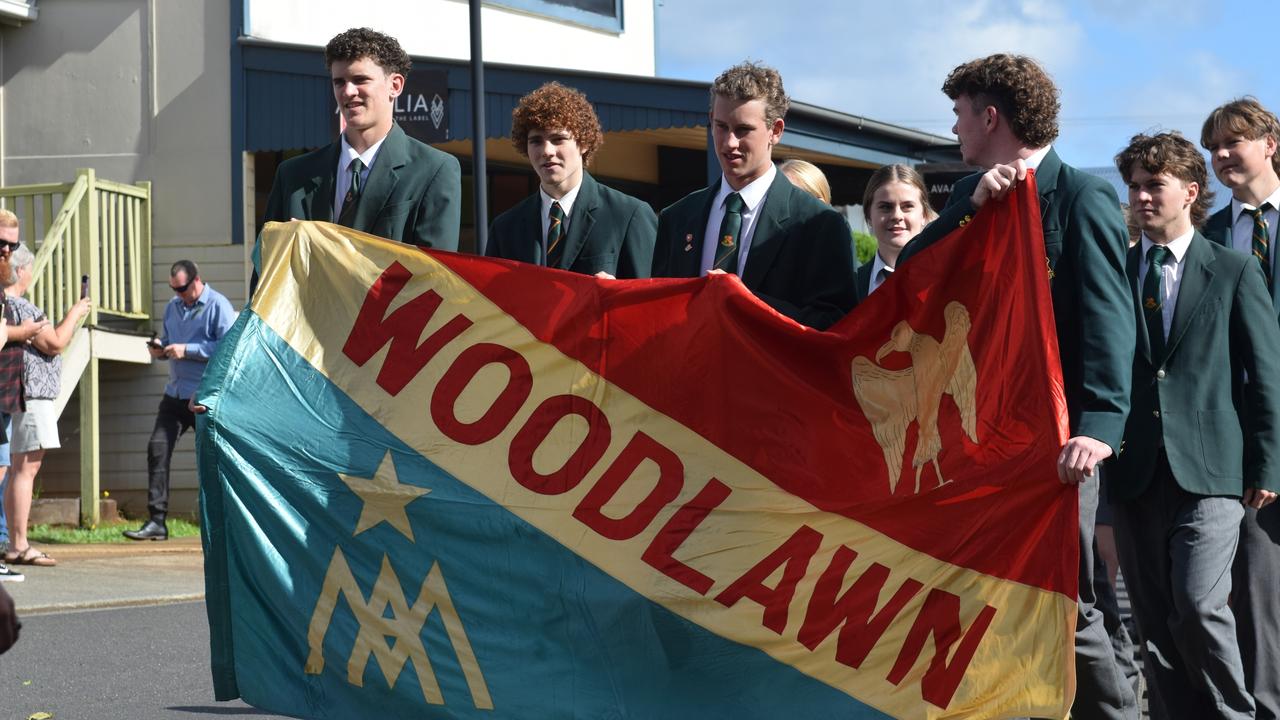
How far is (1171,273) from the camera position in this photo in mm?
6277

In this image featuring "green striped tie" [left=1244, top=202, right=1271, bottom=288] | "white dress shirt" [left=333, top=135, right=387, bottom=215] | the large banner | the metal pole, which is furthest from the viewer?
the metal pole

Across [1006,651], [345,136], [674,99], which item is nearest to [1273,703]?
[1006,651]

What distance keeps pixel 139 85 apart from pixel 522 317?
13438 mm

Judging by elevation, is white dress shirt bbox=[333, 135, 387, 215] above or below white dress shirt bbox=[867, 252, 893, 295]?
above

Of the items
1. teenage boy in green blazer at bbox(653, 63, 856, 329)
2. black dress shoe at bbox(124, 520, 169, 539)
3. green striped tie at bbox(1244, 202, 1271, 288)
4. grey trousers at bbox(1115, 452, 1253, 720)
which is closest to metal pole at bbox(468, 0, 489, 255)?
black dress shoe at bbox(124, 520, 169, 539)

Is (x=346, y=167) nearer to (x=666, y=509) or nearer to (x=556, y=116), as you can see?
(x=556, y=116)

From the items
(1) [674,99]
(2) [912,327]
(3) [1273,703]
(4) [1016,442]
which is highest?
(1) [674,99]

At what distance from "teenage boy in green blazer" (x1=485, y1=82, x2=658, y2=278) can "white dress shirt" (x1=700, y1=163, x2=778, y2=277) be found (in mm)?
619

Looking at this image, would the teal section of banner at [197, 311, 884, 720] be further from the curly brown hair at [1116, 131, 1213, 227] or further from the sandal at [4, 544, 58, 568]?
the sandal at [4, 544, 58, 568]

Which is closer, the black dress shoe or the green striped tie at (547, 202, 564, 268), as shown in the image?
the green striped tie at (547, 202, 564, 268)

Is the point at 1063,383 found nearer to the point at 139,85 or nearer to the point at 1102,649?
the point at 1102,649

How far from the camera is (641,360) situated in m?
5.68

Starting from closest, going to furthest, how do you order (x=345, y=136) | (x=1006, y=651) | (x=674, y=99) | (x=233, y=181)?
(x=1006, y=651), (x=345, y=136), (x=674, y=99), (x=233, y=181)

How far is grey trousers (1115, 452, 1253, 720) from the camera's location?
5781mm
